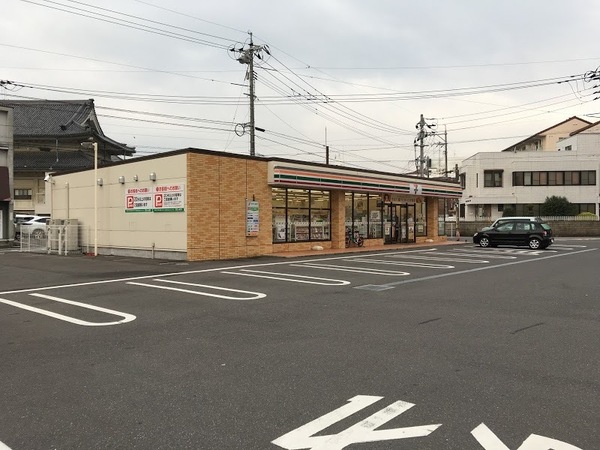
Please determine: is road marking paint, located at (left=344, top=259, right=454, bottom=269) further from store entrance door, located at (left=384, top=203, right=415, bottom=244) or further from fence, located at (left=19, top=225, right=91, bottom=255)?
fence, located at (left=19, top=225, right=91, bottom=255)

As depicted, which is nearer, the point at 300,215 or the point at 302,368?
the point at 302,368

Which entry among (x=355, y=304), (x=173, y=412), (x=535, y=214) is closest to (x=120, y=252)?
(x=355, y=304)

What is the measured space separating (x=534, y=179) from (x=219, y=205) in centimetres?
4240

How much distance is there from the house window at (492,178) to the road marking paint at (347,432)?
51739mm

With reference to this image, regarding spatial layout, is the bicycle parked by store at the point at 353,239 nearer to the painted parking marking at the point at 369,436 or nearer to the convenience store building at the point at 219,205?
the convenience store building at the point at 219,205

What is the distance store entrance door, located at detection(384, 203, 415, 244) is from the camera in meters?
27.0

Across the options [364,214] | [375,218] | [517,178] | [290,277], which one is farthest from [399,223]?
[517,178]

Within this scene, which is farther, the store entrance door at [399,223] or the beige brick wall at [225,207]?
the store entrance door at [399,223]

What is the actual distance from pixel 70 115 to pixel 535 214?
47.1 m

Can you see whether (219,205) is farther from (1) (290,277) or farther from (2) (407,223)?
(2) (407,223)

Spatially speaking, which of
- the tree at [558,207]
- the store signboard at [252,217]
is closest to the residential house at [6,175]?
the store signboard at [252,217]

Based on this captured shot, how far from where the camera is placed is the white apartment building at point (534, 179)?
4975 cm

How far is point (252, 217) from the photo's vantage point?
1942 centimetres

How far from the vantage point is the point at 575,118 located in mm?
67438
